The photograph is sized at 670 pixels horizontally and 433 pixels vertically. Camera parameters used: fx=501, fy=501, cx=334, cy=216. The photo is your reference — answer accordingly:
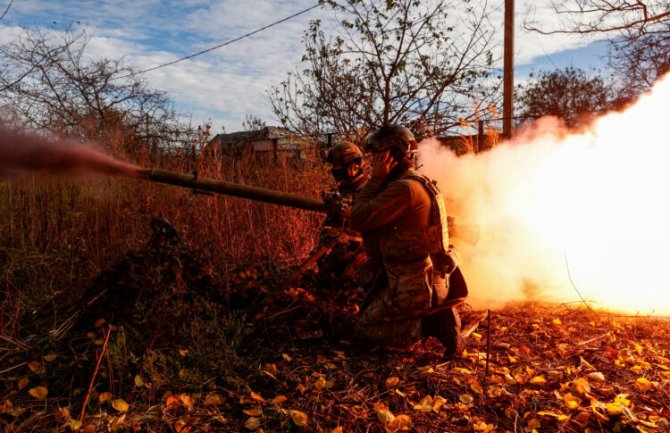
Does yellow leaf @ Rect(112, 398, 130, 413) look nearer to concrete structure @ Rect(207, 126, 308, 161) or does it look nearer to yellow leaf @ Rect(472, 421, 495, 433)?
yellow leaf @ Rect(472, 421, 495, 433)

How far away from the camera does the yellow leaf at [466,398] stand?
3.63 metres

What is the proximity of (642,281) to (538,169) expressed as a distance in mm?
2210

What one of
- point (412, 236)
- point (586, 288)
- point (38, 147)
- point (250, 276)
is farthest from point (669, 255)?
point (38, 147)

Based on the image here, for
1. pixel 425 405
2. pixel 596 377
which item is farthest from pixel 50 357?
pixel 596 377

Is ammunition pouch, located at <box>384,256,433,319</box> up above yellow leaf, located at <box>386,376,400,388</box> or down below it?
above

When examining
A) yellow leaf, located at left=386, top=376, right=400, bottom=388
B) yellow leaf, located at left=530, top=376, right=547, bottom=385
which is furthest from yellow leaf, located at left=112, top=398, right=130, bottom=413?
yellow leaf, located at left=530, top=376, right=547, bottom=385

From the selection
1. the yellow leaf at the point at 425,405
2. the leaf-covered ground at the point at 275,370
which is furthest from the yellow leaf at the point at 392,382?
the yellow leaf at the point at 425,405

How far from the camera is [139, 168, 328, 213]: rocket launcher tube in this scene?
5188mm

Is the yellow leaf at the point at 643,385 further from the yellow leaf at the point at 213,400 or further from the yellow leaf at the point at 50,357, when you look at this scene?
the yellow leaf at the point at 50,357

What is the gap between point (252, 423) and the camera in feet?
10.5

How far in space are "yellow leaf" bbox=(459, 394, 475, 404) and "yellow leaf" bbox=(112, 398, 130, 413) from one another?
91.4 inches

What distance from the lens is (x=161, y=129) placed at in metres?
12.6

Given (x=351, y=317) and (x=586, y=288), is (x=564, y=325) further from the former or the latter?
(x=351, y=317)

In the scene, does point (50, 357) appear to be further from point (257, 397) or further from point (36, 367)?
point (257, 397)
